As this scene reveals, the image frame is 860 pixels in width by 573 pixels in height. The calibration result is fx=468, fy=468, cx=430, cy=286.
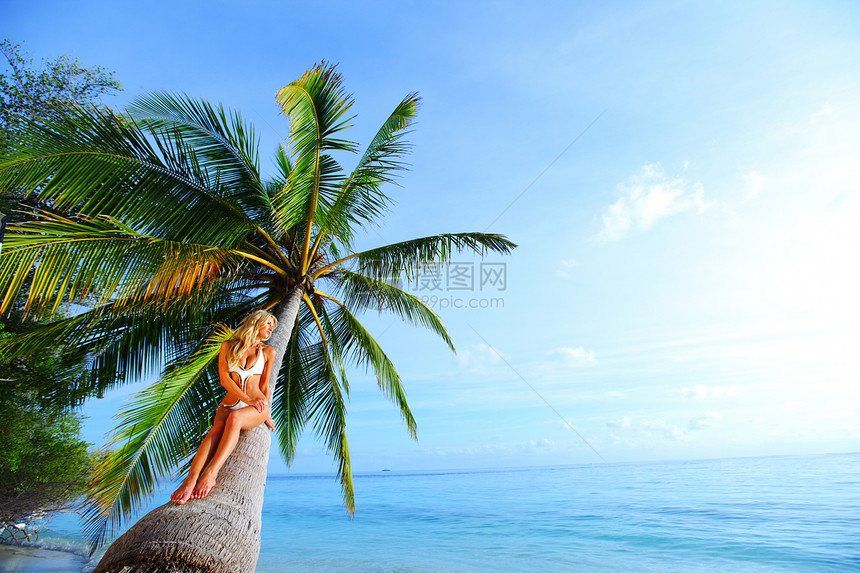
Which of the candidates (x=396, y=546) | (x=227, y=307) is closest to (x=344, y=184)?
(x=227, y=307)

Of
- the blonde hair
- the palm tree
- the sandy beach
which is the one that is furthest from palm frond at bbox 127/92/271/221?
the sandy beach

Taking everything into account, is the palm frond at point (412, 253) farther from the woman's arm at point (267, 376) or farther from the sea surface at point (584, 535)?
the sea surface at point (584, 535)

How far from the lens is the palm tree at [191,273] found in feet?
14.1

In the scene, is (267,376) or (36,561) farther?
(36,561)

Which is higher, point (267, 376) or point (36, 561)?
point (267, 376)

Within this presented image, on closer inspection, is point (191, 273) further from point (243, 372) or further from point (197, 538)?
point (197, 538)

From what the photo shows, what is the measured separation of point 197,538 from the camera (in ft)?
8.13

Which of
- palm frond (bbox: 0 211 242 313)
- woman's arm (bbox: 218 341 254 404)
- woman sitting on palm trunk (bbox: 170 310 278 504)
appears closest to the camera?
woman sitting on palm trunk (bbox: 170 310 278 504)

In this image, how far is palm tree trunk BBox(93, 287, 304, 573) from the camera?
91.5 inches

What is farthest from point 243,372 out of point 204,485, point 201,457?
point 204,485

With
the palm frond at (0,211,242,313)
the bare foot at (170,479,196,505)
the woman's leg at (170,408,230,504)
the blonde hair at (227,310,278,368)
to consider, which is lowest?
the bare foot at (170,479,196,505)

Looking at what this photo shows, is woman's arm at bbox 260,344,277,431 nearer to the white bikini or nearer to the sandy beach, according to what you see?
the white bikini

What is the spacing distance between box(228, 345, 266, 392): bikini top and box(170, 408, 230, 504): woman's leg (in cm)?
28

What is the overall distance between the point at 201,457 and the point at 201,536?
2.96ft
